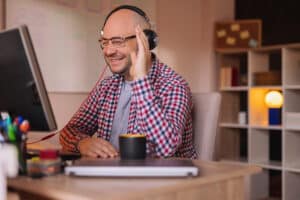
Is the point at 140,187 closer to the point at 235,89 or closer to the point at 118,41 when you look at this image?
the point at 118,41

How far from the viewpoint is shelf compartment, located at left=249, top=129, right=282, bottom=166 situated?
151 inches

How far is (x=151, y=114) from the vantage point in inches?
48.3

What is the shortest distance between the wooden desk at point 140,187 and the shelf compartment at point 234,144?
3.05 m

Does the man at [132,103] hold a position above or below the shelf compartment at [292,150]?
above

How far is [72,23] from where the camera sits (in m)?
3.01

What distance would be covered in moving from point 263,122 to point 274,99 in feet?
0.84

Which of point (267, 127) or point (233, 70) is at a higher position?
point (233, 70)

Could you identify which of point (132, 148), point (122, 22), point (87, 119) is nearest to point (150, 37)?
point (122, 22)

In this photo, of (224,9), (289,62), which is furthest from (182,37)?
(289,62)

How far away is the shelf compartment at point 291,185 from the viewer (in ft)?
11.7

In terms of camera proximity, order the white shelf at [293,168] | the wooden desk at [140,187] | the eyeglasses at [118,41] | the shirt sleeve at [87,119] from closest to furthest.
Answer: the wooden desk at [140,187] → the eyeglasses at [118,41] → the shirt sleeve at [87,119] → the white shelf at [293,168]

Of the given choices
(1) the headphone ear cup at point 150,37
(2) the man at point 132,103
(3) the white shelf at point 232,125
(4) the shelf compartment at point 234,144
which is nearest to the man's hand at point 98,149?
(2) the man at point 132,103

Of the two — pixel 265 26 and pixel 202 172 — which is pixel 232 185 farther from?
pixel 265 26

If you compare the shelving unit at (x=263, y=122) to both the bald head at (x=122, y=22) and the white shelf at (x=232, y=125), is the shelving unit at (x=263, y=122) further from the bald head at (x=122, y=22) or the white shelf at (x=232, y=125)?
the bald head at (x=122, y=22)
